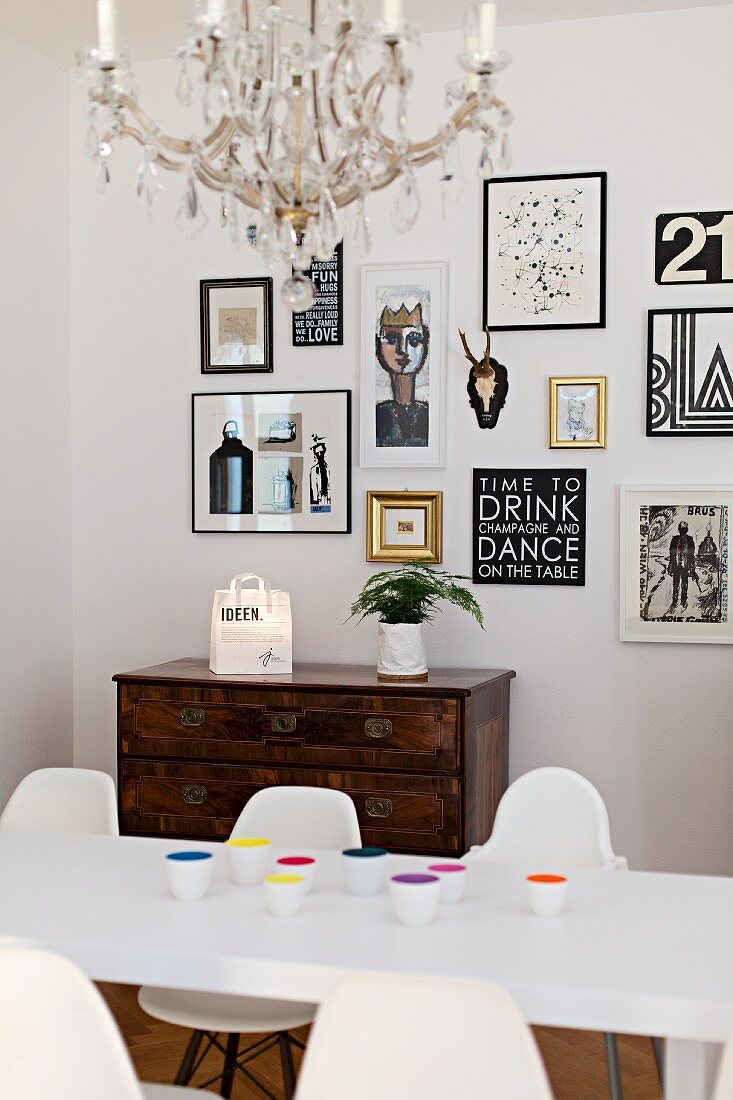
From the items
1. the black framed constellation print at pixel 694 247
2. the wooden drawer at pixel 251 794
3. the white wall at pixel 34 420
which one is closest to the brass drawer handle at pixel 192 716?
the wooden drawer at pixel 251 794

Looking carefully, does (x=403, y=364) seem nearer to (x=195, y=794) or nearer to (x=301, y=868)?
(x=195, y=794)

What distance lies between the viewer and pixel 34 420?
424cm


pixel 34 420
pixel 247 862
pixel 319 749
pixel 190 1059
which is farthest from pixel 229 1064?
pixel 34 420

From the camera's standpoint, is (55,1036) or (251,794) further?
(251,794)

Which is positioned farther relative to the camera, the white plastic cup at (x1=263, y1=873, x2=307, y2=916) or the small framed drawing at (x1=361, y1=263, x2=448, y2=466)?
the small framed drawing at (x1=361, y1=263, x2=448, y2=466)

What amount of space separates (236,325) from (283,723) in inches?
57.4

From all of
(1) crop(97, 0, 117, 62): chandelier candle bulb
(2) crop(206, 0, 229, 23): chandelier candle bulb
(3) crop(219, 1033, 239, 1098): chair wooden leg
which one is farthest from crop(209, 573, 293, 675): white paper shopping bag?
(2) crop(206, 0, 229, 23): chandelier candle bulb

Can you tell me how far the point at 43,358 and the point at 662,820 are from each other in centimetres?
262

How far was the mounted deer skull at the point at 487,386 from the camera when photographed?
4.02 meters

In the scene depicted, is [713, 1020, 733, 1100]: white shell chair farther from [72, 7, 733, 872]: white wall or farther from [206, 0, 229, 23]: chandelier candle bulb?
[72, 7, 733, 872]: white wall

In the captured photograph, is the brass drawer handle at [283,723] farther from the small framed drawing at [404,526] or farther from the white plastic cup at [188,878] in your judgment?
the white plastic cup at [188,878]

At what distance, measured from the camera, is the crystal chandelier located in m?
2.01

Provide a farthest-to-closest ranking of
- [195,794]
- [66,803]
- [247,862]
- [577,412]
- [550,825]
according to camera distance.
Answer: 1. [577,412]
2. [195,794]
3. [66,803]
4. [550,825]
5. [247,862]

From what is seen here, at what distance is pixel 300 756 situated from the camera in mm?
3654
